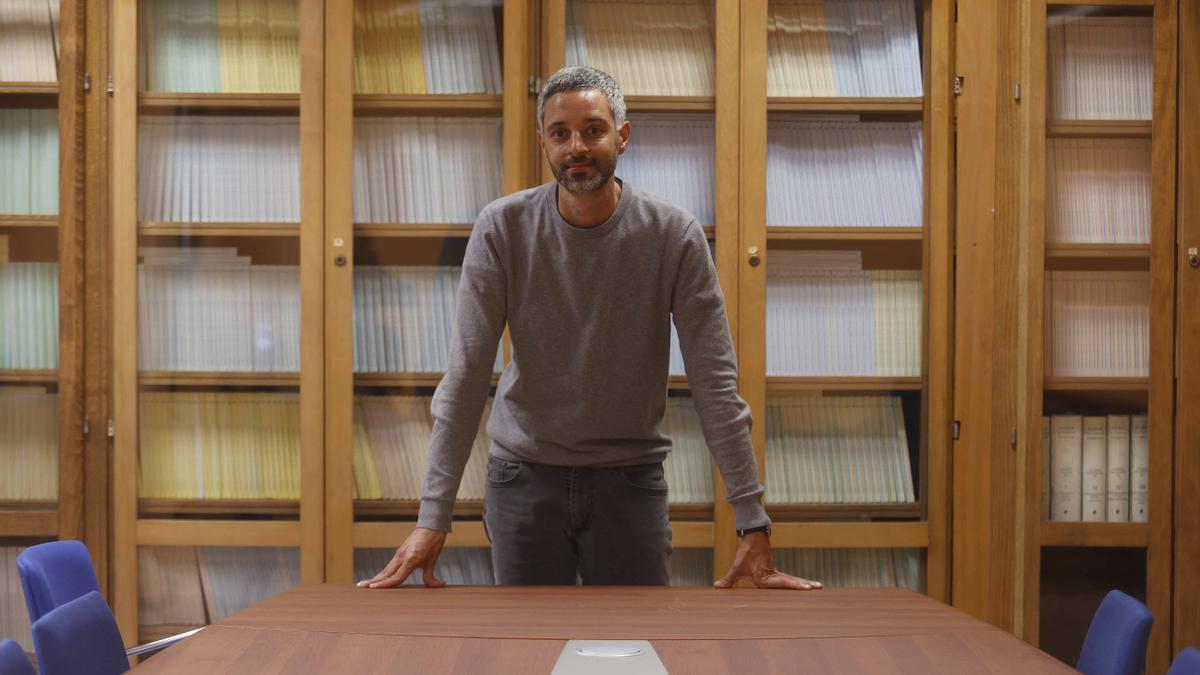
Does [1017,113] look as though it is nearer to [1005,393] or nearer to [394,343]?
[1005,393]

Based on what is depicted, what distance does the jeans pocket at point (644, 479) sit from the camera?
212 centimetres

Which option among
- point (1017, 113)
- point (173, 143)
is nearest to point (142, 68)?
point (173, 143)

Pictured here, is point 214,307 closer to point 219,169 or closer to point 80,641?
point 219,169

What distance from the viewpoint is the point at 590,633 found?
151 cm

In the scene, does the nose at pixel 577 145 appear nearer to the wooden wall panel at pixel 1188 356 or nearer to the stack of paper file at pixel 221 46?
the stack of paper file at pixel 221 46

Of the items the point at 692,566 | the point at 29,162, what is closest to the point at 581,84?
the point at 692,566

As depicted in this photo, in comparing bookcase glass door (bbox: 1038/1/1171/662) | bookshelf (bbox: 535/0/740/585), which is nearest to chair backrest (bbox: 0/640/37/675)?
bookshelf (bbox: 535/0/740/585)

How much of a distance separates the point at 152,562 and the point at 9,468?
1.74 feet

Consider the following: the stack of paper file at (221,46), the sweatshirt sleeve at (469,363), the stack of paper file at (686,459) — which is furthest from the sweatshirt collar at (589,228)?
the stack of paper file at (221,46)

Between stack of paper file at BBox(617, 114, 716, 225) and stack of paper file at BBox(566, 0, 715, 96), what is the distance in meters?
0.09

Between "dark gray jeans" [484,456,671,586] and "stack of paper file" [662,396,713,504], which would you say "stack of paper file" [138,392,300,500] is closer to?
"stack of paper file" [662,396,713,504]

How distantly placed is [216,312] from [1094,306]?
2.55m

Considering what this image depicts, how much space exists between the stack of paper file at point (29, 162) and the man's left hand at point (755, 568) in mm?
2329

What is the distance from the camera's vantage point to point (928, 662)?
1.38 m
